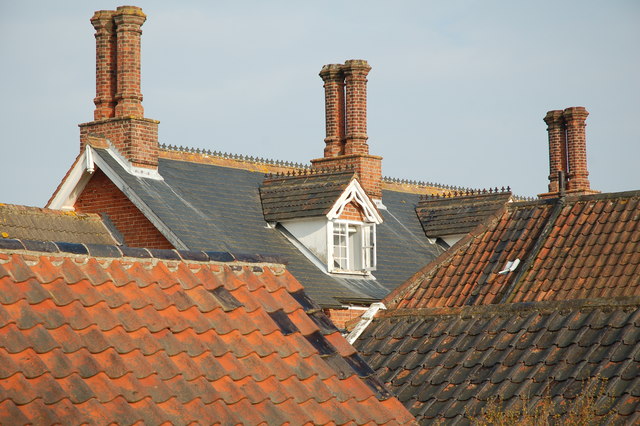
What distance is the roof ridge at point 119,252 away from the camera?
26.1 ft

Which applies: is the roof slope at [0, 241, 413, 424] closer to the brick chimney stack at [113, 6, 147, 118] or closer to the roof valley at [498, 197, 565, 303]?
the roof valley at [498, 197, 565, 303]

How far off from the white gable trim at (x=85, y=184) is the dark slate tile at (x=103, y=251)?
46.5 ft

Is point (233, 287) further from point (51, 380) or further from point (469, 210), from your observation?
point (469, 210)

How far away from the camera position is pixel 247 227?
1017 inches

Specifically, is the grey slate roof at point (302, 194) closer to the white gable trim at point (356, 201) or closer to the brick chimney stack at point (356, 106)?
the white gable trim at point (356, 201)

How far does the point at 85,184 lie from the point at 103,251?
55.2 ft

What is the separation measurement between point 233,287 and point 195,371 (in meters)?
1.41

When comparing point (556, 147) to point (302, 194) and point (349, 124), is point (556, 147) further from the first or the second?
point (302, 194)

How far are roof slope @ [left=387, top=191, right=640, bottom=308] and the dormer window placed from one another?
1007 cm

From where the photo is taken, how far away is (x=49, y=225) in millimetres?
21844

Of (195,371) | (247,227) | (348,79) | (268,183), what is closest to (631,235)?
(195,371)

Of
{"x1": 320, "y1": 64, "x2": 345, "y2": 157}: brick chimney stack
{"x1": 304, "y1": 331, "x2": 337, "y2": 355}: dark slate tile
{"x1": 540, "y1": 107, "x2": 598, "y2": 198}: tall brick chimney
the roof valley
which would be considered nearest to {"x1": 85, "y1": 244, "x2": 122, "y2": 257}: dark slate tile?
{"x1": 304, "y1": 331, "x2": 337, "y2": 355}: dark slate tile

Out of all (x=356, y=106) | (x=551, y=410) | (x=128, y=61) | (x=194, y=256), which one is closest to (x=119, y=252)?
(x=194, y=256)

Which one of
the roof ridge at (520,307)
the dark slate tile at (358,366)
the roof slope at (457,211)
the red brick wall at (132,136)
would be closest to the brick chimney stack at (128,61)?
the red brick wall at (132,136)
